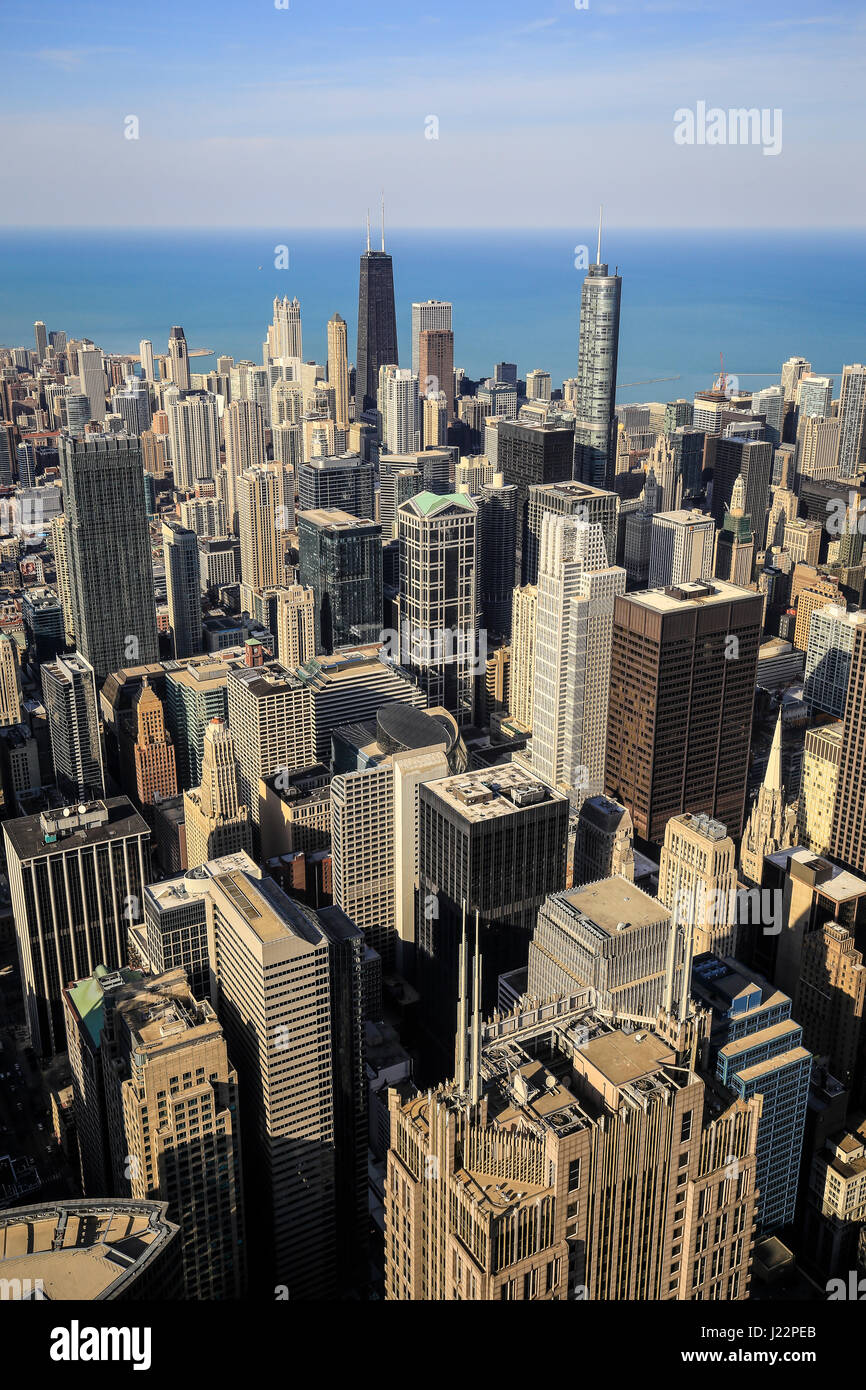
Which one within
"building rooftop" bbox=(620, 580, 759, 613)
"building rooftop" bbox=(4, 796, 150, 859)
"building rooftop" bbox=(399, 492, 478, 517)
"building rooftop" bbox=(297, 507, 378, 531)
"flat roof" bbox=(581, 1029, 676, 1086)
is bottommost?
"building rooftop" bbox=(4, 796, 150, 859)

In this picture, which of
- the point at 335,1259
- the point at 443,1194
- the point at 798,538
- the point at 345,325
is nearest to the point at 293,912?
the point at 335,1259

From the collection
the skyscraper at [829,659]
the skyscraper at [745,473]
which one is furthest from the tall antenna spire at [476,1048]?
the skyscraper at [745,473]

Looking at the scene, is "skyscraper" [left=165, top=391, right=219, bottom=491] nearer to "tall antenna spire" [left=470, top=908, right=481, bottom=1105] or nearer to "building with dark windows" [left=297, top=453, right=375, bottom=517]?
"building with dark windows" [left=297, top=453, right=375, bottom=517]

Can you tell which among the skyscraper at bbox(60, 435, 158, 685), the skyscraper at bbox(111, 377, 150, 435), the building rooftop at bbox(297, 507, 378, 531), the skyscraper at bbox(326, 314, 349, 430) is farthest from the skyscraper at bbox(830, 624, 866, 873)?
the skyscraper at bbox(326, 314, 349, 430)

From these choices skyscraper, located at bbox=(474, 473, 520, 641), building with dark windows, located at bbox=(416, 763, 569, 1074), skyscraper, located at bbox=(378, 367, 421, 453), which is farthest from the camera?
skyscraper, located at bbox=(378, 367, 421, 453)

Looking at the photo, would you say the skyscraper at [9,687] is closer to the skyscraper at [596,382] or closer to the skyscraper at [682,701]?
the skyscraper at [682,701]

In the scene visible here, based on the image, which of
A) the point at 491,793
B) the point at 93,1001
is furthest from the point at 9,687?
the point at 491,793
